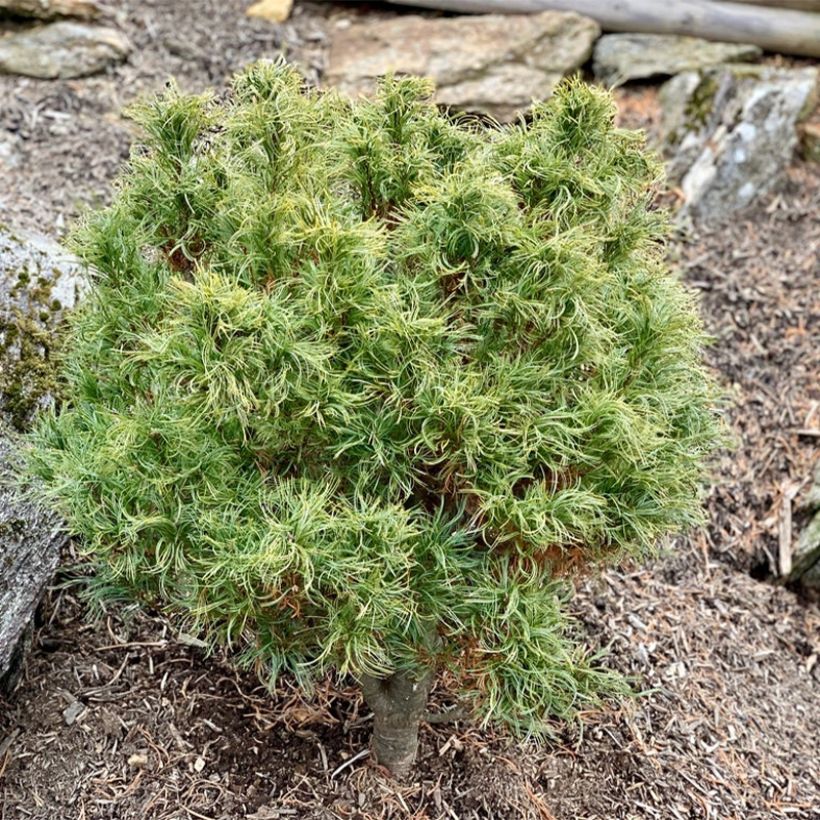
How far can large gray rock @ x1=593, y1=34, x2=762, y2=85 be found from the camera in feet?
17.1

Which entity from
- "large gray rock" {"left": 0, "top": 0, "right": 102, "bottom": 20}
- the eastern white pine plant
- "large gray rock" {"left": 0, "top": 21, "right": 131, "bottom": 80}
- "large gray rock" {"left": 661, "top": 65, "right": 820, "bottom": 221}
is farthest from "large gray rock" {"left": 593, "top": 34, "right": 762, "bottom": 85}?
the eastern white pine plant

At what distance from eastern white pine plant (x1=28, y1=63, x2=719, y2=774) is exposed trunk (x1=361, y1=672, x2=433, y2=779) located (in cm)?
4

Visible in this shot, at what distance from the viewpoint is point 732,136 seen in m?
4.75

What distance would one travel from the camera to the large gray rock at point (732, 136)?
473cm

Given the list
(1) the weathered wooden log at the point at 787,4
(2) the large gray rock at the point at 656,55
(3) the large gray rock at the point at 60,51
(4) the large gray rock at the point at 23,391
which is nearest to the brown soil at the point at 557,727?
(4) the large gray rock at the point at 23,391

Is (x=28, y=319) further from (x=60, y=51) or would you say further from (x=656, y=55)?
(x=656, y=55)

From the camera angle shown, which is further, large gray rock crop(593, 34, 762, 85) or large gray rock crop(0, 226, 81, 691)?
large gray rock crop(593, 34, 762, 85)

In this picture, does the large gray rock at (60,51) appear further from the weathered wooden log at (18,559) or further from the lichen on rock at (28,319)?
the weathered wooden log at (18,559)

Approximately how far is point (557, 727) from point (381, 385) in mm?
1515

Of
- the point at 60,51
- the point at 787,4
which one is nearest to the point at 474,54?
the point at 787,4

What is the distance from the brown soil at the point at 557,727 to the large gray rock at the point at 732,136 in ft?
3.11

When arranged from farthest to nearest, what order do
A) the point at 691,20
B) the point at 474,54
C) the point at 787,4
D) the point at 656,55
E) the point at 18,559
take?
the point at 787,4 → the point at 691,20 → the point at 656,55 → the point at 474,54 → the point at 18,559

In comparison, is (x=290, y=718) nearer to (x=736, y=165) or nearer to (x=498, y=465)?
(x=498, y=465)

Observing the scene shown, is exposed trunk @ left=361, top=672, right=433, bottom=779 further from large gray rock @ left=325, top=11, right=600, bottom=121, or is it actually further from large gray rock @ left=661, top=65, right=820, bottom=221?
large gray rock @ left=325, top=11, right=600, bottom=121
